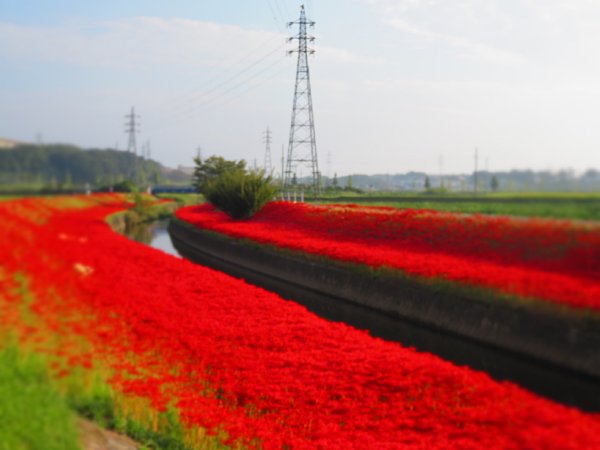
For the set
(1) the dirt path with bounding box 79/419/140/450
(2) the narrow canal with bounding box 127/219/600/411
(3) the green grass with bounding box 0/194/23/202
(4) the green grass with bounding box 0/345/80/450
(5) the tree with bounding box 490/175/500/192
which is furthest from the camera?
(1) the dirt path with bounding box 79/419/140/450

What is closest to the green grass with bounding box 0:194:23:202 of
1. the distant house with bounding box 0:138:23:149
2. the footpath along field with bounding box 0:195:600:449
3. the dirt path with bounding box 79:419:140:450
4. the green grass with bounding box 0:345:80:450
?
the footpath along field with bounding box 0:195:600:449

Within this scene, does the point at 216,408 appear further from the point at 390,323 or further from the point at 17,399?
the point at 390,323

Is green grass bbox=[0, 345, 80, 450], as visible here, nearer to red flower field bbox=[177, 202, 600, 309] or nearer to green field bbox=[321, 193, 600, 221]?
red flower field bbox=[177, 202, 600, 309]

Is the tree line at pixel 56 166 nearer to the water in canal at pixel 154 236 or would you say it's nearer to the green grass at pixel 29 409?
the green grass at pixel 29 409

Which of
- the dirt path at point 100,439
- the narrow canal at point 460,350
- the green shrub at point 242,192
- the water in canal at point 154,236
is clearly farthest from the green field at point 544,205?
the water in canal at point 154,236

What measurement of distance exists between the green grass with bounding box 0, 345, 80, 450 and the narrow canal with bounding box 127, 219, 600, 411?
3.11 metres

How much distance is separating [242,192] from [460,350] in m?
19.4

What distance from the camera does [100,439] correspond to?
4.63m

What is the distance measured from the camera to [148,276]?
8695 millimetres

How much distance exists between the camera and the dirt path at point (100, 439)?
4441 mm

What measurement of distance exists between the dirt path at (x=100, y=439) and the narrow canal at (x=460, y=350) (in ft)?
10.5

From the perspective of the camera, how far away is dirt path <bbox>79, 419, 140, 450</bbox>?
444 cm

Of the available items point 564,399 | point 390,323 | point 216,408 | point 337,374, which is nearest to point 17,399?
point 216,408

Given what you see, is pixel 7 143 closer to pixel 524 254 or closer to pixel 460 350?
pixel 524 254
